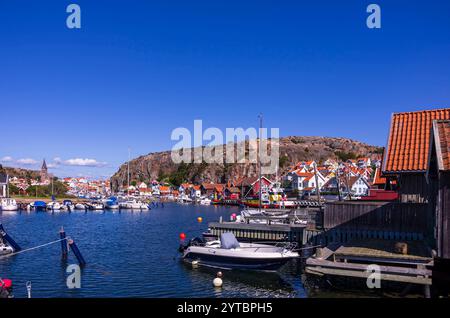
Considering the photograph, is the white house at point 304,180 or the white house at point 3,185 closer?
the white house at point 304,180

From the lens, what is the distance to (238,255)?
3170 centimetres

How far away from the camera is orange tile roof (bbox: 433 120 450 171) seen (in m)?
17.5

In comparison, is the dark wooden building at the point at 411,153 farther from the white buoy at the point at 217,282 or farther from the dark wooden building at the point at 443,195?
the white buoy at the point at 217,282

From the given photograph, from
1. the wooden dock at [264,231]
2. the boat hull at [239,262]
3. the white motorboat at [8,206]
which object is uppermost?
the wooden dock at [264,231]

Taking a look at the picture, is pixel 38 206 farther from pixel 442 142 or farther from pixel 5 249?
pixel 442 142

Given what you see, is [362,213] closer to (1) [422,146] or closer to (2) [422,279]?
(1) [422,146]

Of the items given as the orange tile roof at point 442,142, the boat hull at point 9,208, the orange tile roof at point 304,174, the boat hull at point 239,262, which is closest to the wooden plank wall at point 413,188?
the orange tile roof at point 442,142

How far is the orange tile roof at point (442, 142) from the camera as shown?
1751 centimetres

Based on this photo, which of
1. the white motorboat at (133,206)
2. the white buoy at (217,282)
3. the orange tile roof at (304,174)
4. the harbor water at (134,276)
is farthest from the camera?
the orange tile roof at (304,174)

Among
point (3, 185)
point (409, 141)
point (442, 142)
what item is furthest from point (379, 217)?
point (3, 185)

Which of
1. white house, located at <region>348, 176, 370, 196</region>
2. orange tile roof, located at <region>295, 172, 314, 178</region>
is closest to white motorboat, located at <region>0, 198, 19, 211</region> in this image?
orange tile roof, located at <region>295, 172, 314, 178</region>

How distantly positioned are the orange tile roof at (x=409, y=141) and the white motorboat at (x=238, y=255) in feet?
31.7
